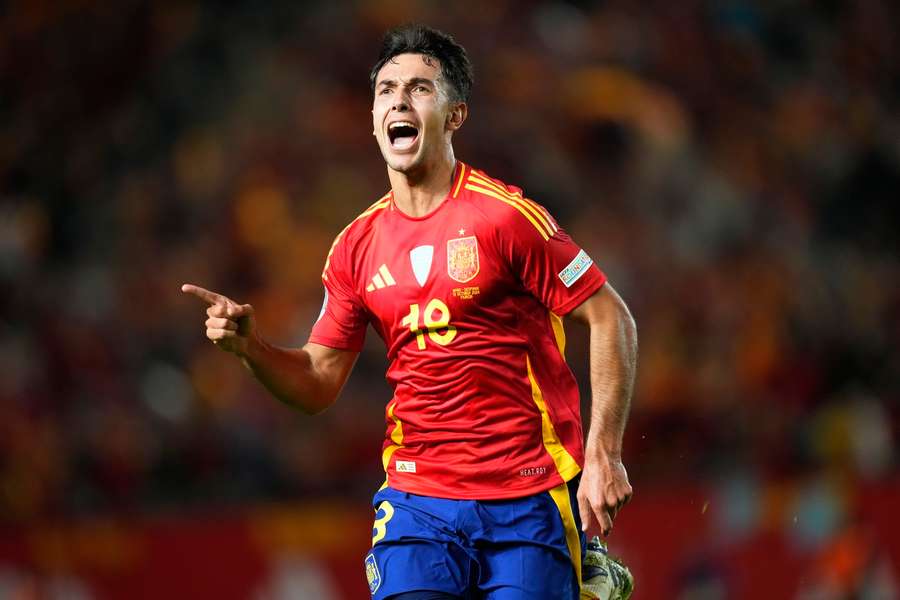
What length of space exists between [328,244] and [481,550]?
5.71 meters

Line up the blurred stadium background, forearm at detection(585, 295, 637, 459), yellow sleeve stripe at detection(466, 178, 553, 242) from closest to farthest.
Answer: forearm at detection(585, 295, 637, 459), yellow sleeve stripe at detection(466, 178, 553, 242), the blurred stadium background

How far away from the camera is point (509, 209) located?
4.38 meters

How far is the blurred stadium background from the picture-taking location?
316 inches

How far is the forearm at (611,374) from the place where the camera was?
4.26 meters

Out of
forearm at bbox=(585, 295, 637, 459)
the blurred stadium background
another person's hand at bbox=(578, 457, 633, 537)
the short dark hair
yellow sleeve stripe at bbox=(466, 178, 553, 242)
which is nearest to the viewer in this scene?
another person's hand at bbox=(578, 457, 633, 537)

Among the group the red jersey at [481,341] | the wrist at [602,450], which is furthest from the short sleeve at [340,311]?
the wrist at [602,450]

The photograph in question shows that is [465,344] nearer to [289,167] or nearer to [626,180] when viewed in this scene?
[289,167]

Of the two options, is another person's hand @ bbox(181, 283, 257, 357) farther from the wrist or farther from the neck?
the wrist

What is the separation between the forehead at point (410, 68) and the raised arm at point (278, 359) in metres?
0.88

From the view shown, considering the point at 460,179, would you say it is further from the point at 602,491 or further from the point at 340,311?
the point at 602,491

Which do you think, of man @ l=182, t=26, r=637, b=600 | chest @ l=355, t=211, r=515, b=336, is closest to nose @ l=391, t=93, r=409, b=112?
man @ l=182, t=26, r=637, b=600

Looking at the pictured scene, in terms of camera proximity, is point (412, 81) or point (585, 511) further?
point (412, 81)

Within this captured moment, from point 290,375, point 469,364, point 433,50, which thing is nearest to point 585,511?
point 469,364

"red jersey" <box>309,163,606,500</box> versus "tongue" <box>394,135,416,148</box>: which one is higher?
"tongue" <box>394,135,416,148</box>
